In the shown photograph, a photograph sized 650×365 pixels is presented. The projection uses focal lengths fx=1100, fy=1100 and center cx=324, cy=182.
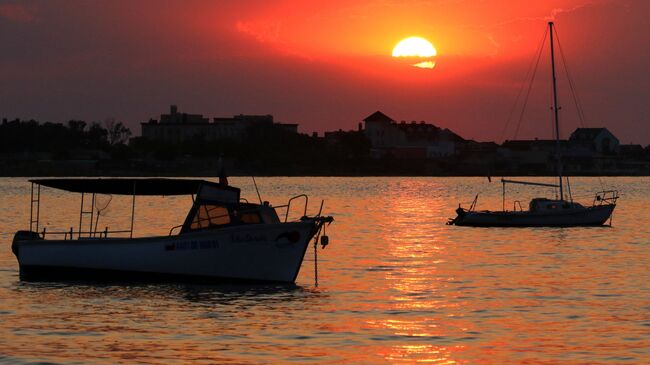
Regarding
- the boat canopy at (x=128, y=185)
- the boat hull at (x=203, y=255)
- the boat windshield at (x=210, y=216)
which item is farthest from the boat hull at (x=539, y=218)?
the boat windshield at (x=210, y=216)

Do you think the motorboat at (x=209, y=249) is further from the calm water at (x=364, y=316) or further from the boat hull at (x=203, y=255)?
the calm water at (x=364, y=316)

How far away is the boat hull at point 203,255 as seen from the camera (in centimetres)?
3700

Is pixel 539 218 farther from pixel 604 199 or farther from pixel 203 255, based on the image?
pixel 203 255

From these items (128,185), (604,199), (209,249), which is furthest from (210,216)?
(604,199)

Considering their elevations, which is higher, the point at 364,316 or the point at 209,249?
the point at 209,249

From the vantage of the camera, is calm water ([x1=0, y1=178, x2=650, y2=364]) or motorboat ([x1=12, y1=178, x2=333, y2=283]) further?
motorboat ([x1=12, y1=178, x2=333, y2=283])

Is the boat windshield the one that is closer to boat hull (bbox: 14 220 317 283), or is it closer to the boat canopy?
boat hull (bbox: 14 220 317 283)

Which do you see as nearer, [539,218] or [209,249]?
[209,249]

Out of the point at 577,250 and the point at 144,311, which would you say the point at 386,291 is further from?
the point at 577,250

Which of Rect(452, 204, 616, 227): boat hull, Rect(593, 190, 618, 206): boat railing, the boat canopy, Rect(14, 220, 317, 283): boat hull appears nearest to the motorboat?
Rect(14, 220, 317, 283): boat hull

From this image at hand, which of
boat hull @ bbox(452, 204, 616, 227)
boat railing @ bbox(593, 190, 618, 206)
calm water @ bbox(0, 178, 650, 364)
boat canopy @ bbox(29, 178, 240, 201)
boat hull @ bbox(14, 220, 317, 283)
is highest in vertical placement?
boat railing @ bbox(593, 190, 618, 206)

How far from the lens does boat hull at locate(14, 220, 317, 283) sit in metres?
37.0

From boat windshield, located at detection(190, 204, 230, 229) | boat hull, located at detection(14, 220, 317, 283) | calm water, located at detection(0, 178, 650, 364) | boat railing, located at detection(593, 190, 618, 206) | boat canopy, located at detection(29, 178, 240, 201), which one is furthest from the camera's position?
boat railing, located at detection(593, 190, 618, 206)

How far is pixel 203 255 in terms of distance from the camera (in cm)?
3725
